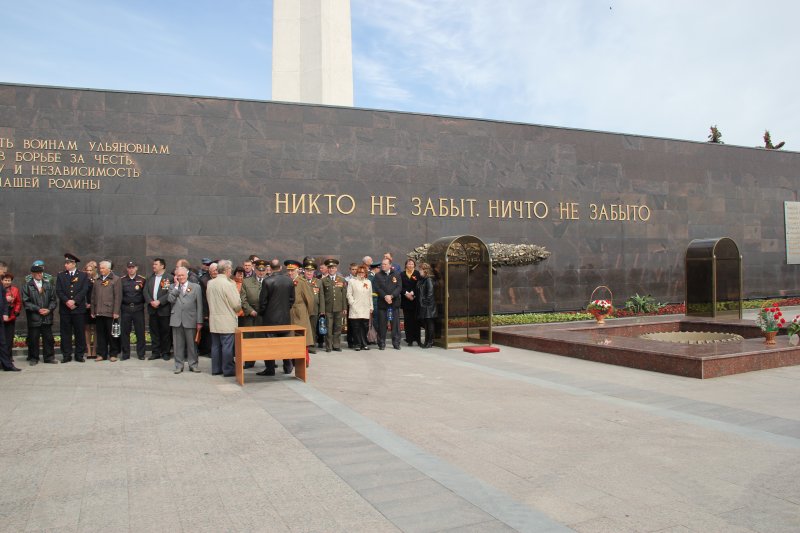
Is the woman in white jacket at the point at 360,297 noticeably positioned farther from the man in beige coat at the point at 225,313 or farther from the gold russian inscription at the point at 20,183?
the gold russian inscription at the point at 20,183

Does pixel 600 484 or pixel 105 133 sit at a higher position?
pixel 105 133

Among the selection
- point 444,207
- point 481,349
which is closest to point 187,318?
point 481,349

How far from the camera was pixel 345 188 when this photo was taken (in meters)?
16.0

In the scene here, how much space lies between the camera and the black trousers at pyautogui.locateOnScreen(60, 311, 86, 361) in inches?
431

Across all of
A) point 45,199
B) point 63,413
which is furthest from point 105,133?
point 63,413

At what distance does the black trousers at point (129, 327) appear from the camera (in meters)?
11.2

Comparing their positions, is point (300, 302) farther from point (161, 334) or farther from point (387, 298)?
point (161, 334)

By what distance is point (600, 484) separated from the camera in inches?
188

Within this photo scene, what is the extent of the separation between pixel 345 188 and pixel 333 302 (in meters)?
4.55

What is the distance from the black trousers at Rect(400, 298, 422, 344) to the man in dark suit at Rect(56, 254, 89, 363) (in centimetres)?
578

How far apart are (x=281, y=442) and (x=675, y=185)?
1841 cm

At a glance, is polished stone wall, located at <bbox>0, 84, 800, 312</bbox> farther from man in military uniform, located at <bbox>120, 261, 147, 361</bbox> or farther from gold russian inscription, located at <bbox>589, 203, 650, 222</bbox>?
man in military uniform, located at <bbox>120, 261, 147, 361</bbox>

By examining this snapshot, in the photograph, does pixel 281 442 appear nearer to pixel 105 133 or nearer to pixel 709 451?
pixel 709 451

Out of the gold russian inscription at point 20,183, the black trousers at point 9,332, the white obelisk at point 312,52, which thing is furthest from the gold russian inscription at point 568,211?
the black trousers at point 9,332
